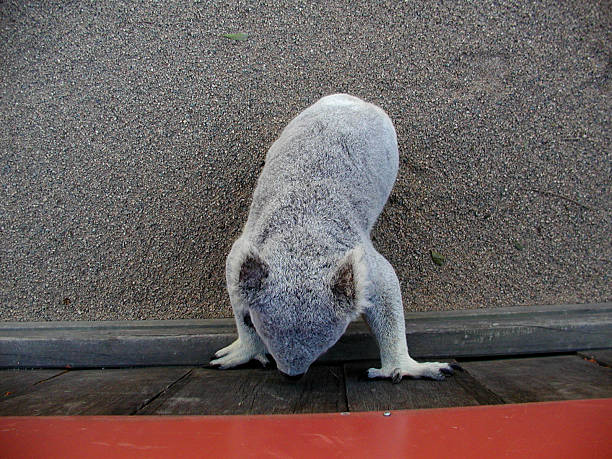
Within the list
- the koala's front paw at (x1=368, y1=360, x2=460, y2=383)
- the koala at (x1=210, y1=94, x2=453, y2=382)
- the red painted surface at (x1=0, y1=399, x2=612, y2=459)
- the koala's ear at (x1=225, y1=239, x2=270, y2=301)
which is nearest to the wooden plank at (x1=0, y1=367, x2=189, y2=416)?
the koala at (x1=210, y1=94, x2=453, y2=382)

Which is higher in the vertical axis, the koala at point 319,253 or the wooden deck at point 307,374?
the koala at point 319,253

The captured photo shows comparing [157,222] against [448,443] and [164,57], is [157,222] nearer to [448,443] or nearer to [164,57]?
[164,57]

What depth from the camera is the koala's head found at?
1154 millimetres

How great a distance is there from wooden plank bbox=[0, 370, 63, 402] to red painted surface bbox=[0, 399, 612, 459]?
2.82ft

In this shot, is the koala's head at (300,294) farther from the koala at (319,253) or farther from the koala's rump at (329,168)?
the koala's rump at (329,168)

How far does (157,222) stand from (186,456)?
1.77m

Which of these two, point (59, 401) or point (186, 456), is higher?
point (186, 456)

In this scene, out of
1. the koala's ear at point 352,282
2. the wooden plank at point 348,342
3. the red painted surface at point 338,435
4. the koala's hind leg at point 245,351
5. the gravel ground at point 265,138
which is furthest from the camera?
the gravel ground at point 265,138

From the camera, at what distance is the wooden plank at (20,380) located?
4.97ft

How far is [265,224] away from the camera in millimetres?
1357

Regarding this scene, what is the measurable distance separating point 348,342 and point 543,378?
790mm

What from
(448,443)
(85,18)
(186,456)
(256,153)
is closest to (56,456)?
(186,456)

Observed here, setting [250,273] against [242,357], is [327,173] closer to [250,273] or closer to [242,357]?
[250,273]

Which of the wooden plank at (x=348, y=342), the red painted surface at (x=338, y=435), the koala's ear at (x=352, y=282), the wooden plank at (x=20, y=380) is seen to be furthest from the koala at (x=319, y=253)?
the wooden plank at (x=20, y=380)
